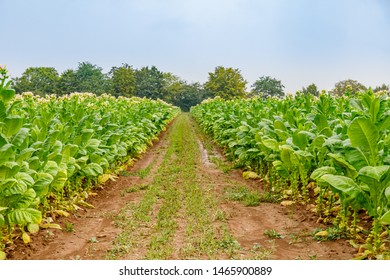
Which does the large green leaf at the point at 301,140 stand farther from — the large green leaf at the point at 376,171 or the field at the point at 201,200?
the large green leaf at the point at 376,171

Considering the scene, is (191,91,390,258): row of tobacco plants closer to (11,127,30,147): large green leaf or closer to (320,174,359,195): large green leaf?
(320,174,359,195): large green leaf

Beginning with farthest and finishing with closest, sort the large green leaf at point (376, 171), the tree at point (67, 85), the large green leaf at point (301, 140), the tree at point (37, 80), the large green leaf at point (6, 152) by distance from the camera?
the tree at point (37, 80) → the tree at point (67, 85) → the large green leaf at point (301, 140) → the large green leaf at point (6, 152) → the large green leaf at point (376, 171)

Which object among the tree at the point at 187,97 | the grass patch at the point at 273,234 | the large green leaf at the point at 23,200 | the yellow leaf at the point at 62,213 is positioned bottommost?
the grass patch at the point at 273,234

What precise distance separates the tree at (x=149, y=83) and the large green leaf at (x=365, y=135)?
235ft

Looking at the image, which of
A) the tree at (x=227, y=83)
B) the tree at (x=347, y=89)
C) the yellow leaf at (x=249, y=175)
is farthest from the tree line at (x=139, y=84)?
the yellow leaf at (x=249, y=175)

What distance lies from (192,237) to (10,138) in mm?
2260

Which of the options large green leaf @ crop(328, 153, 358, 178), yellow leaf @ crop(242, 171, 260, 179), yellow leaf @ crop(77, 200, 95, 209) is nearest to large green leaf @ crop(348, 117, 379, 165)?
large green leaf @ crop(328, 153, 358, 178)

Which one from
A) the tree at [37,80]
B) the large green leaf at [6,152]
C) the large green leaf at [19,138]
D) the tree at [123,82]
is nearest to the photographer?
the large green leaf at [6,152]

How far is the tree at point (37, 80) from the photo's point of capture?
64562 millimetres

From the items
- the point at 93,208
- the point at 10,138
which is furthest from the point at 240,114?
the point at 10,138

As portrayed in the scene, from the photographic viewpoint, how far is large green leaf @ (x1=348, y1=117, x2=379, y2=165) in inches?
159

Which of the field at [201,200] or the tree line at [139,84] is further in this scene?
the tree line at [139,84]

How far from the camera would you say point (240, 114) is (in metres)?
Answer: 10.9

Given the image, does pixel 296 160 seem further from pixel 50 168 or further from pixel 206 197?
pixel 50 168
